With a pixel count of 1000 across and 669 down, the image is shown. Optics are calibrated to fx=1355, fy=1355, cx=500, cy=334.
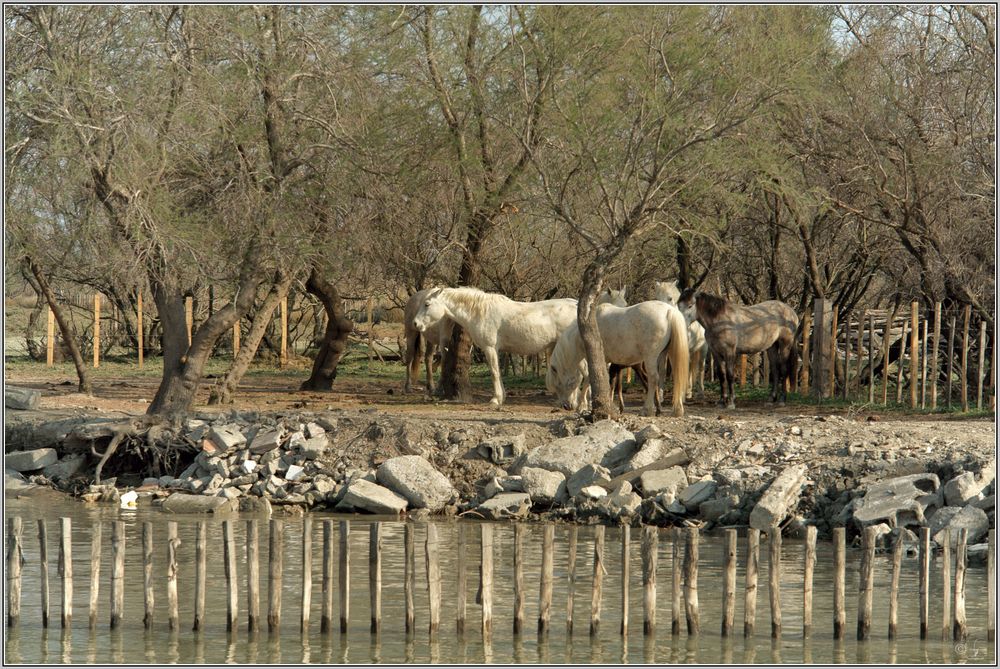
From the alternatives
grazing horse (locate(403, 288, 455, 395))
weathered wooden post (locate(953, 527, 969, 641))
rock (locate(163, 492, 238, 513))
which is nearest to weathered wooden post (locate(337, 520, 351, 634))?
weathered wooden post (locate(953, 527, 969, 641))

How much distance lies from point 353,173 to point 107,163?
3.94 m

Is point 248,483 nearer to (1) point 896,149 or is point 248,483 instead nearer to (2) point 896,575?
(2) point 896,575

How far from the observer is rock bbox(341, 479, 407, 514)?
661 inches

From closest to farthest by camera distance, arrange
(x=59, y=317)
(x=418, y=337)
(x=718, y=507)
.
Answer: (x=718, y=507)
(x=59, y=317)
(x=418, y=337)

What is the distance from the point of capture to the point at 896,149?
2272 centimetres

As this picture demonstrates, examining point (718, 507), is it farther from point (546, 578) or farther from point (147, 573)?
point (147, 573)

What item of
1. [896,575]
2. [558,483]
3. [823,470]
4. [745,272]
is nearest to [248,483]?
[558,483]

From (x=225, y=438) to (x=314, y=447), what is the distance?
50.9 inches

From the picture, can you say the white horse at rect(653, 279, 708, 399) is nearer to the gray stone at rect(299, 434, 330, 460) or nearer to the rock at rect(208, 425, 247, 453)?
the gray stone at rect(299, 434, 330, 460)

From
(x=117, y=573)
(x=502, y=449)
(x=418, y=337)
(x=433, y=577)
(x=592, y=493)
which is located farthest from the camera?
(x=418, y=337)

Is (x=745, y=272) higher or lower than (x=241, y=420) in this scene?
higher

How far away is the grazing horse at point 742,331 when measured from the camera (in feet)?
74.7

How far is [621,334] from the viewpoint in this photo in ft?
66.4

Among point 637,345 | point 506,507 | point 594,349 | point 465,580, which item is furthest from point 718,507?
point 465,580
